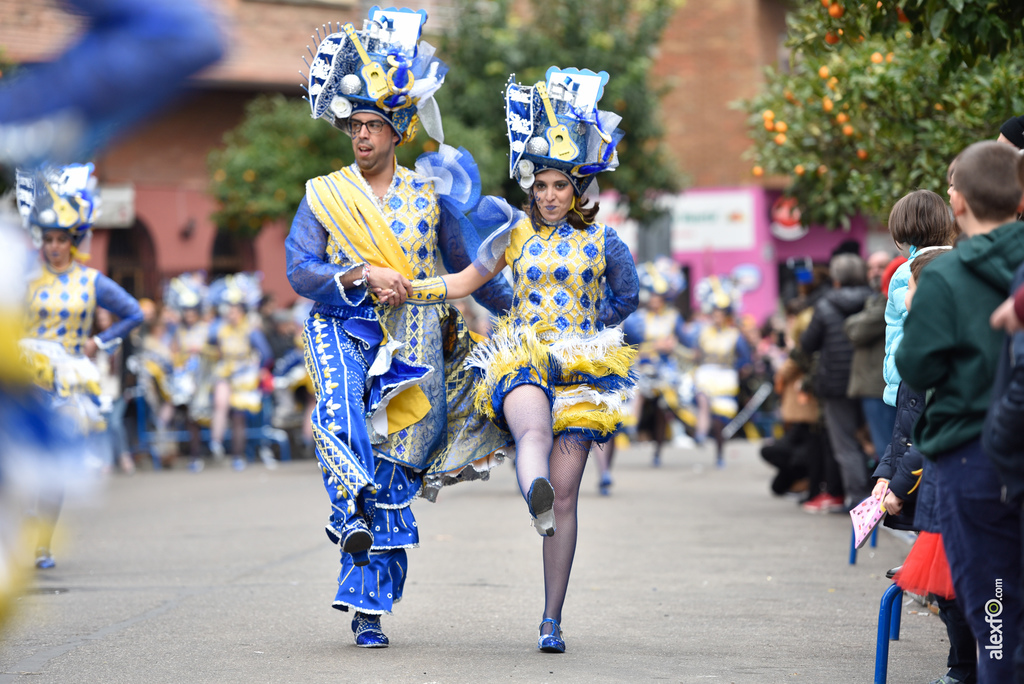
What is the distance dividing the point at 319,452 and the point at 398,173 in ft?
4.21

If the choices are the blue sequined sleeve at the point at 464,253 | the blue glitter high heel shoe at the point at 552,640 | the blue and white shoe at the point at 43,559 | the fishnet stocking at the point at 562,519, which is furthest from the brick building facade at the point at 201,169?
the blue glitter high heel shoe at the point at 552,640

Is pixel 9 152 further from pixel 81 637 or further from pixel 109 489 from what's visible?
pixel 109 489

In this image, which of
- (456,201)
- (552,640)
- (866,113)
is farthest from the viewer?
(866,113)

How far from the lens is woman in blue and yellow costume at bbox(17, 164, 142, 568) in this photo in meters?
8.43

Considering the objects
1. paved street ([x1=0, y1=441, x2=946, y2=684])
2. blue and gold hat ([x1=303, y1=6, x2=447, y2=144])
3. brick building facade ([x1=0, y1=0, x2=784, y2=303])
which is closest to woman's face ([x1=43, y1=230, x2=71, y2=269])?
paved street ([x1=0, y1=441, x2=946, y2=684])

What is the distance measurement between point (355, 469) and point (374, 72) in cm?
169

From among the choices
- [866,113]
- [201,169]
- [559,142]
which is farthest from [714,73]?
[559,142]

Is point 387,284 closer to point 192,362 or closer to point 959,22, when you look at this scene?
point 959,22

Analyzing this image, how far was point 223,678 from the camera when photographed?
5219 millimetres

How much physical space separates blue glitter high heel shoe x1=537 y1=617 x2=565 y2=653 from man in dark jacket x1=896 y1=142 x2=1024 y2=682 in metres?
2.06

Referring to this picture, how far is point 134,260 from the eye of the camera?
82.7 ft

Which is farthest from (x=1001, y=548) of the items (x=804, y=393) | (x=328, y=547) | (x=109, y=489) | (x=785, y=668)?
(x=109, y=489)

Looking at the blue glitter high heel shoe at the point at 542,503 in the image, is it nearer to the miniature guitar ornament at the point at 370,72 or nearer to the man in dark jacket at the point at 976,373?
the man in dark jacket at the point at 976,373

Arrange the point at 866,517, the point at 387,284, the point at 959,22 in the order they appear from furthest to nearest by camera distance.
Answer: the point at 959,22 → the point at 387,284 → the point at 866,517
